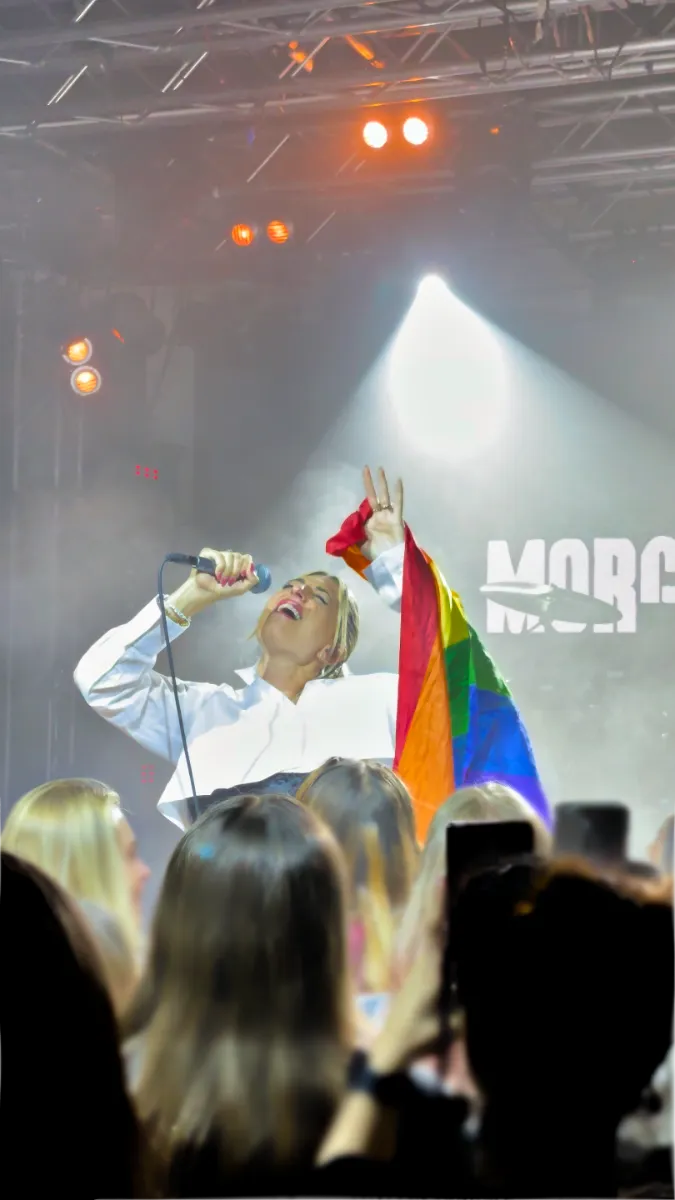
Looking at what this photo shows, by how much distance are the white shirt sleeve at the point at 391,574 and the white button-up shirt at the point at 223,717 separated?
1017mm

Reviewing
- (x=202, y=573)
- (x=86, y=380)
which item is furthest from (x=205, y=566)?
(x=86, y=380)

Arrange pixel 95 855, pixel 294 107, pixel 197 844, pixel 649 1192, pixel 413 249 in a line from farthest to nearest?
pixel 413 249 < pixel 294 107 < pixel 95 855 < pixel 197 844 < pixel 649 1192

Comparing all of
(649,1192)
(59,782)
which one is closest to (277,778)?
(59,782)

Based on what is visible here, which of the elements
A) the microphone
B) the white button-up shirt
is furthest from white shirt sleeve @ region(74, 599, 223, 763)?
the microphone

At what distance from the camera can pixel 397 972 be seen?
1.58m

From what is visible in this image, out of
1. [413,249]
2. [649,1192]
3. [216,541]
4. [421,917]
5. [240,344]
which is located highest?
[413,249]

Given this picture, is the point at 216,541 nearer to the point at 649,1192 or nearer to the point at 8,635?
the point at 8,635

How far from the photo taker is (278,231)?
6.73 meters

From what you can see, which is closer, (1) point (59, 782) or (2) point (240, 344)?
(1) point (59, 782)

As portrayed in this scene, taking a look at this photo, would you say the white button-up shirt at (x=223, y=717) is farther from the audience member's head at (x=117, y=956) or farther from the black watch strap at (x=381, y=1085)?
the black watch strap at (x=381, y=1085)

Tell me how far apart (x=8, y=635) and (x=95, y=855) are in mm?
5512

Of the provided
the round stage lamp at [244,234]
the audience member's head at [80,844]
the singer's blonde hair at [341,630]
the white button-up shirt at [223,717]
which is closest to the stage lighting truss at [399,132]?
the round stage lamp at [244,234]

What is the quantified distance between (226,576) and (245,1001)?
3.28m

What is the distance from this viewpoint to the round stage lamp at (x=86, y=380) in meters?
7.11
